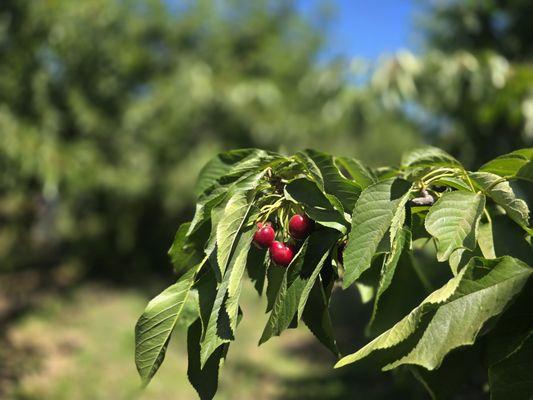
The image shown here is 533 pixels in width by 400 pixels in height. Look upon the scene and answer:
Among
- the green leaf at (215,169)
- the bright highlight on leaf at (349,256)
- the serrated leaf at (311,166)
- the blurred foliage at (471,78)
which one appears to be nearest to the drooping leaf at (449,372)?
the bright highlight on leaf at (349,256)

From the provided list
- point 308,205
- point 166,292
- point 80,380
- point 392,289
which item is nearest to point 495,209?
point 392,289

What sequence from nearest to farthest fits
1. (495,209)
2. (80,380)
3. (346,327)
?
1. (495,209)
2. (80,380)
3. (346,327)

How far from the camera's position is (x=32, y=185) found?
299 inches

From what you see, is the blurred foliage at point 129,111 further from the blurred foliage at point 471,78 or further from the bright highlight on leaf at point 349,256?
the bright highlight on leaf at point 349,256

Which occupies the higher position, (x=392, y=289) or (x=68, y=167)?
(x=392, y=289)

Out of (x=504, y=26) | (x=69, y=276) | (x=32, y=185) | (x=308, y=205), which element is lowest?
(x=69, y=276)

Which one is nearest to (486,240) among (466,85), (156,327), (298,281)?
(298,281)

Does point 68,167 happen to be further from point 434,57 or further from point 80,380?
point 434,57

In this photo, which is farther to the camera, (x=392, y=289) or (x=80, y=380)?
(x=80, y=380)

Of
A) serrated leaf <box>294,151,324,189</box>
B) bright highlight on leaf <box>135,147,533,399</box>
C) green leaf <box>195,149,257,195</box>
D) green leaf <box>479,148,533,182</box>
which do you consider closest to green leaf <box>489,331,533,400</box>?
bright highlight on leaf <box>135,147,533,399</box>

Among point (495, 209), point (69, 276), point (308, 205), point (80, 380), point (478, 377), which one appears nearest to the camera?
point (308, 205)

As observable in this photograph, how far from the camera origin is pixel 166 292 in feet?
2.81

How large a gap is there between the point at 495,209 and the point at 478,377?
0.72 meters

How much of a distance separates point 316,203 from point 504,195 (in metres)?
0.28
